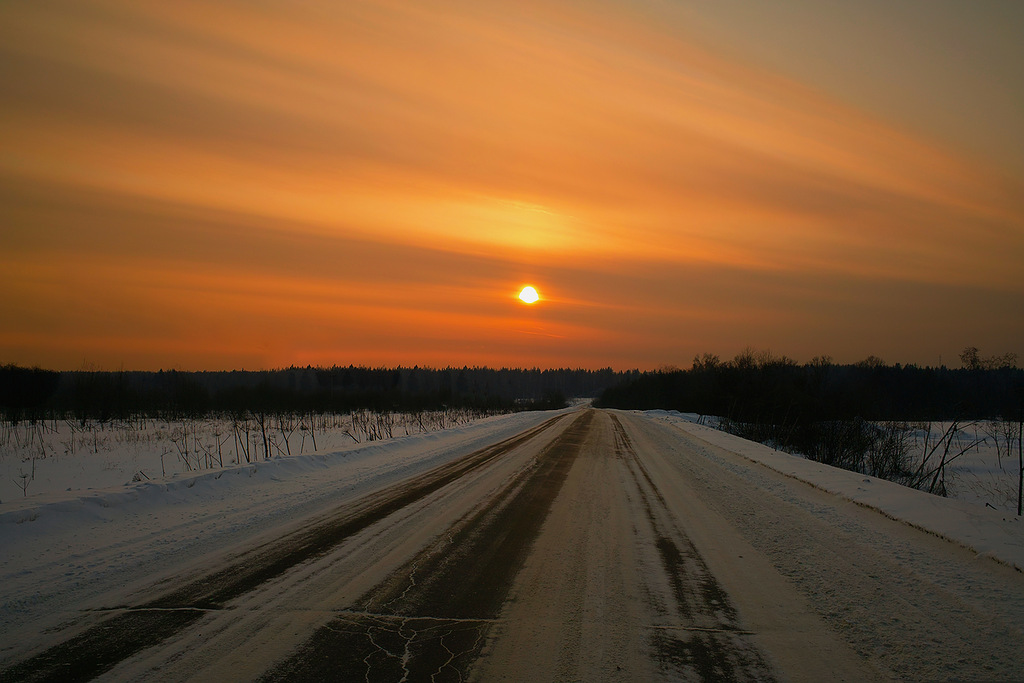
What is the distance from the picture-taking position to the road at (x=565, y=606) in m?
3.58

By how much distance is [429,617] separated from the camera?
14.2ft

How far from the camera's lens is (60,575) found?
5.39 metres

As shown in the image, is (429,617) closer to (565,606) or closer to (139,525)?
(565,606)

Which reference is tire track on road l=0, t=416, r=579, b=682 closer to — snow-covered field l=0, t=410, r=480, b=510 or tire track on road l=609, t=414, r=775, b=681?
tire track on road l=609, t=414, r=775, b=681

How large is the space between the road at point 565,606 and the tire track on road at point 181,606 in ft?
0.07

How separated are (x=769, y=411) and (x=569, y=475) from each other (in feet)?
76.9

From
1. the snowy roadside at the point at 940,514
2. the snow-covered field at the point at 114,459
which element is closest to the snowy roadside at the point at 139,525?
the snow-covered field at the point at 114,459

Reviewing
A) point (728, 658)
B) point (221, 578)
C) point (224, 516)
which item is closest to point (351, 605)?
point (221, 578)

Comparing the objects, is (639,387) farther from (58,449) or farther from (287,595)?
(287,595)

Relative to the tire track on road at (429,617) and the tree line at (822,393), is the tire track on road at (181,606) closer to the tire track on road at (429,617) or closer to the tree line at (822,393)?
A: the tire track on road at (429,617)

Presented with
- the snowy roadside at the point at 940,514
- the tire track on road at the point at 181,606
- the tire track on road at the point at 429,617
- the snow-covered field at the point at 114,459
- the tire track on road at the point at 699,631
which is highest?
the snowy roadside at the point at 940,514

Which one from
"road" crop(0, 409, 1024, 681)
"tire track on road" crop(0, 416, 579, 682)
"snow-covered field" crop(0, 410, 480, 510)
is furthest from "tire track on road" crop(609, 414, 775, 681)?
"snow-covered field" crop(0, 410, 480, 510)

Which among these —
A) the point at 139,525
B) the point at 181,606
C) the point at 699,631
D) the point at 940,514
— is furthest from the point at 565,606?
the point at 940,514

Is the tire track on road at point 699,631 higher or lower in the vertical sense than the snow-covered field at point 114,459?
higher
